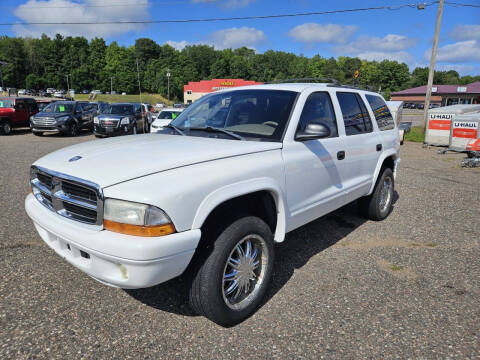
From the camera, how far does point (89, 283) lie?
124 inches

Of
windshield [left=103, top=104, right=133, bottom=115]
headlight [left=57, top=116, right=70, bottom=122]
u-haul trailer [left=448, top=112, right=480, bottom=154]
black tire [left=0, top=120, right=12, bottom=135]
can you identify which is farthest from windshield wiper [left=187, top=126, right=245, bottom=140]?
black tire [left=0, top=120, right=12, bottom=135]

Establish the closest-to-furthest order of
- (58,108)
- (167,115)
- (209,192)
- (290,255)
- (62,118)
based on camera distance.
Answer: (209,192)
(290,255)
(167,115)
(62,118)
(58,108)

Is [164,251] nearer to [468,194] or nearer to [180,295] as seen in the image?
[180,295]

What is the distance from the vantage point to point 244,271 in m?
2.68

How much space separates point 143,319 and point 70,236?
36.1 inches

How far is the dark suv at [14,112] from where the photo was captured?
56.1 ft

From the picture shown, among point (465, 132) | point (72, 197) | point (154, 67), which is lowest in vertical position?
point (72, 197)

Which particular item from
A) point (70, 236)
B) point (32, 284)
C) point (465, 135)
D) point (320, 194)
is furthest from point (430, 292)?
point (465, 135)

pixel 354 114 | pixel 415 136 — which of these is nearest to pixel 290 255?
pixel 354 114

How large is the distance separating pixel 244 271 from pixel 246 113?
1.52 m

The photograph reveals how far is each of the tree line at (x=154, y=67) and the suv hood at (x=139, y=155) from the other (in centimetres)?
10715

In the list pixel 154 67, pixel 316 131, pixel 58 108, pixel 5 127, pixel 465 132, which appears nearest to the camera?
pixel 316 131

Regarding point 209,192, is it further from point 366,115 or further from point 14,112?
point 14,112

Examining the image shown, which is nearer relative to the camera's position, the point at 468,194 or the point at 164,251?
the point at 164,251
